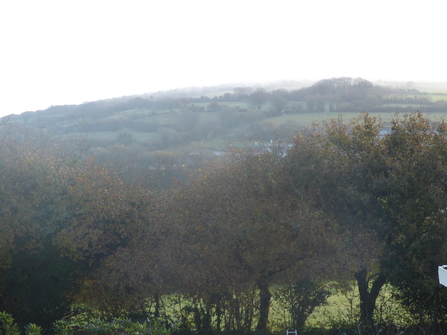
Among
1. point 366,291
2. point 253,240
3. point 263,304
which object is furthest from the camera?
point 366,291

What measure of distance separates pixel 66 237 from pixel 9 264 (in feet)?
4.53

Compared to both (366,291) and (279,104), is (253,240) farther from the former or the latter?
(279,104)

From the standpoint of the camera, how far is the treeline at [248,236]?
9398 mm

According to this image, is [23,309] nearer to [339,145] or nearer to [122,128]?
[339,145]

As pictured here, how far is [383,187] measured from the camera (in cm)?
951

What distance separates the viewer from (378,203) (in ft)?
31.6

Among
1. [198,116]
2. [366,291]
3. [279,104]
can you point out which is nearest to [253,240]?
[366,291]

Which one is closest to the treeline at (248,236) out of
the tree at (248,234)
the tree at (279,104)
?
the tree at (248,234)

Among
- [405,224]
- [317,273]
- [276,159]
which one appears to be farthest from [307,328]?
[276,159]

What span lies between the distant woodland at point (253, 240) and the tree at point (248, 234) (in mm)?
34

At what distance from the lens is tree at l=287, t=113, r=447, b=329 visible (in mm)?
9203

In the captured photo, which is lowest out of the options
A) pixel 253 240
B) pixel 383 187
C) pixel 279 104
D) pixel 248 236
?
pixel 253 240

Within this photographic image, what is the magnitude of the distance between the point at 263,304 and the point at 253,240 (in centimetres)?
202

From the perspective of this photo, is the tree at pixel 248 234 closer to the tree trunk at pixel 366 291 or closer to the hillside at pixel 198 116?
the tree trunk at pixel 366 291
